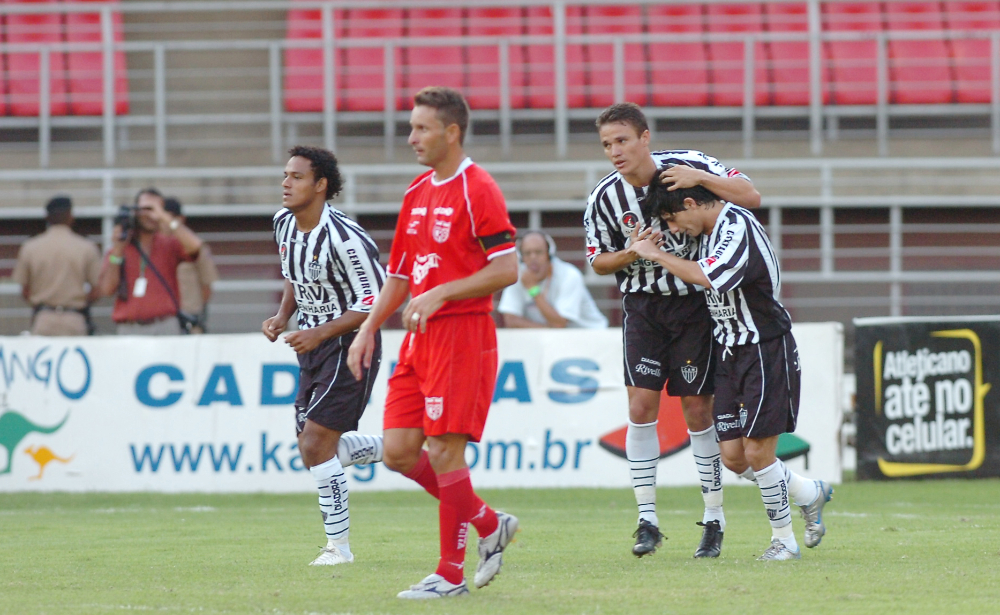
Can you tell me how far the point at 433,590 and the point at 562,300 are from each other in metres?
7.25

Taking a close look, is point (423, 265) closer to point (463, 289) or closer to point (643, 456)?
point (463, 289)

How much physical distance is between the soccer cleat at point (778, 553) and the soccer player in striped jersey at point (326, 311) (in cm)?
204

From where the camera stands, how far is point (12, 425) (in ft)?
37.0

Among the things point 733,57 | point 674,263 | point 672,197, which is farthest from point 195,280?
point 733,57

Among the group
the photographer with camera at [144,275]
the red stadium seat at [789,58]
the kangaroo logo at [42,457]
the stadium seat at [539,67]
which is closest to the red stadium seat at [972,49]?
the red stadium seat at [789,58]

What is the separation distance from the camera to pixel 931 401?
36.9 feet

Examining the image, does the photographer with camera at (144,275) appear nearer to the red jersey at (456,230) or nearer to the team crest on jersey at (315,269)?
the team crest on jersey at (315,269)

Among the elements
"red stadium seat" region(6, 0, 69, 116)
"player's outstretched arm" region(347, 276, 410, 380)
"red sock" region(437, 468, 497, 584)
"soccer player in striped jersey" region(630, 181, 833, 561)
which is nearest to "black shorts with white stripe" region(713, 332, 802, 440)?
"soccer player in striped jersey" region(630, 181, 833, 561)

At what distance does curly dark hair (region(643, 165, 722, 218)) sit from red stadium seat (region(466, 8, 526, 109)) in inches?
417

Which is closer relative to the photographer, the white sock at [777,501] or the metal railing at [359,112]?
the white sock at [777,501]

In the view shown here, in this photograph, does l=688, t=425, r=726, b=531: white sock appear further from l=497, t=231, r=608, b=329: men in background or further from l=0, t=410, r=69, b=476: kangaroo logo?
l=0, t=410, r=69, b=476: kangaroo logo

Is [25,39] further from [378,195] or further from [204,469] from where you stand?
[204,469]

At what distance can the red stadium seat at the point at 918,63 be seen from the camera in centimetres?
1673

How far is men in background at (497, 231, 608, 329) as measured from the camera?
11930 mm
